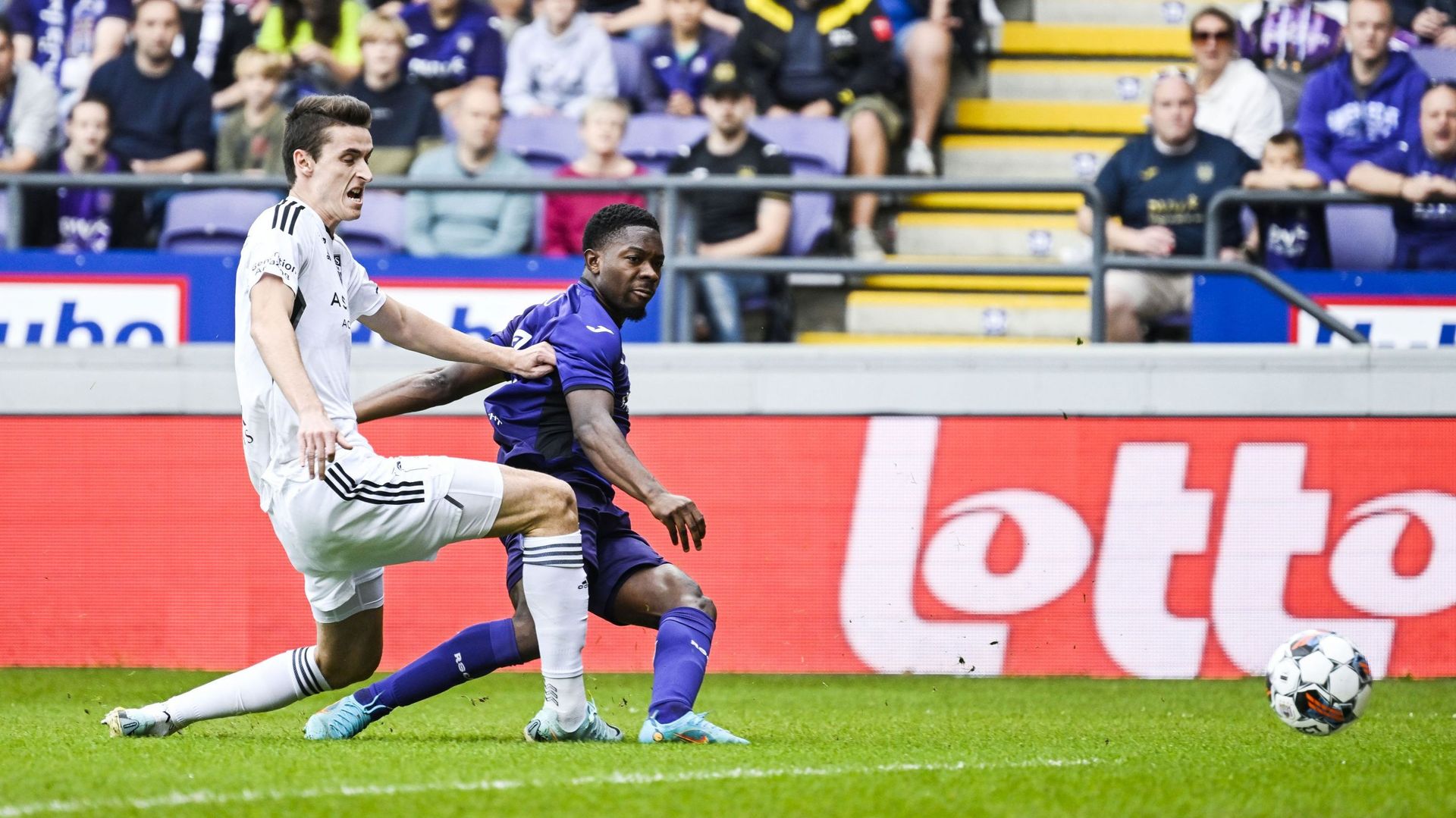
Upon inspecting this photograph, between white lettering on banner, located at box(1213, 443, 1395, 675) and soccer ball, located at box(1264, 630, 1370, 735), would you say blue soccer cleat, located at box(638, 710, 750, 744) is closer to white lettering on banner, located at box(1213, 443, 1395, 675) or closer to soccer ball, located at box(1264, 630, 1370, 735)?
soccer ball, located at box(1264, 630, 1370, 735)

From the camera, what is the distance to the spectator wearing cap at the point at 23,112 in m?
11.2

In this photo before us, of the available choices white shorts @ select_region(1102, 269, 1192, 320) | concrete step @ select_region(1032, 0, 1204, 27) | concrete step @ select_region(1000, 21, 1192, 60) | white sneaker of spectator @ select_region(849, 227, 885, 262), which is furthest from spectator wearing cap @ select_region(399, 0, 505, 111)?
white shorts @ select_region(1102, 269, 1192, 320)

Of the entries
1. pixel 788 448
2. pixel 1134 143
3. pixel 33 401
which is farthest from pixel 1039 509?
pixel 33 401

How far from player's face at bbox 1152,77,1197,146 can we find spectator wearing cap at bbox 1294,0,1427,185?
0.80 metres

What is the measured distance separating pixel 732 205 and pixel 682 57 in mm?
2314

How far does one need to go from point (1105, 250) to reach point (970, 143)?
132 inches

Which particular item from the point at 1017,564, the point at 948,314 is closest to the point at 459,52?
the point at 948,314

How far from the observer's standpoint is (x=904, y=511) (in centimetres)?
892

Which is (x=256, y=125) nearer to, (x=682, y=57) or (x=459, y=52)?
(x=459, y=52)

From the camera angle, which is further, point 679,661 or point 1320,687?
point 1320,687

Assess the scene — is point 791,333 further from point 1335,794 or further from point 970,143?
point 1335,794

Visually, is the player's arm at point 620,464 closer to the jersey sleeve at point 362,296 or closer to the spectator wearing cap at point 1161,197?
the jersey sleeve at point 362,296

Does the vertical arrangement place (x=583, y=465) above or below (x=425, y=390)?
below

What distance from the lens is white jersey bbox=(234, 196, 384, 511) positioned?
498 cm
